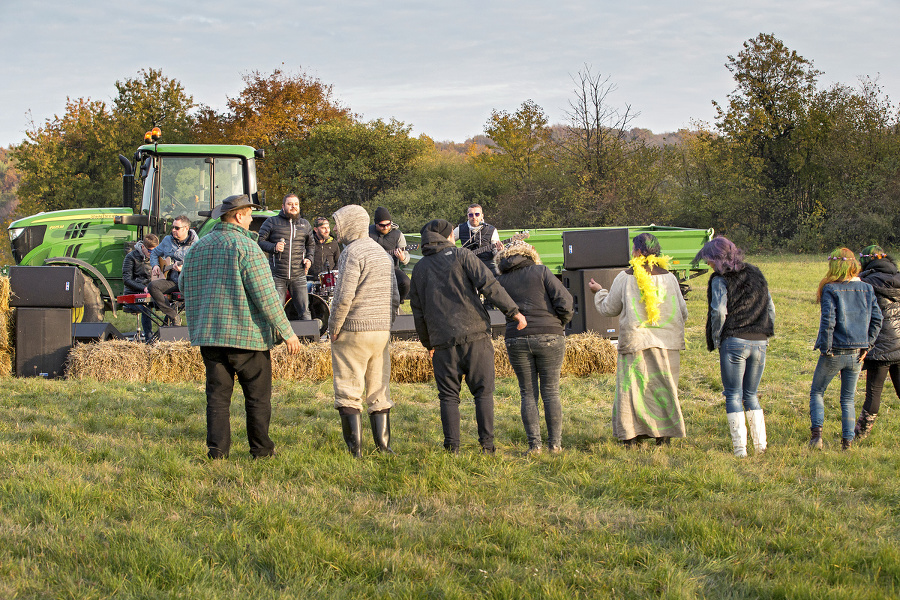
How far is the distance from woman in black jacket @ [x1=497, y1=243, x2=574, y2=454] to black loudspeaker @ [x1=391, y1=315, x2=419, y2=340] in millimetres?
3843

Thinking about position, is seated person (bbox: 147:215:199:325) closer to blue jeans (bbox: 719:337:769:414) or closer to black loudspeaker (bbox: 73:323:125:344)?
black loudspeaker (bbox: 73:323:125:344)

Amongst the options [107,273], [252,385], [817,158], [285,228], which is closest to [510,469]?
[252,385]

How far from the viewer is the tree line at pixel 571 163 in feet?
99.7

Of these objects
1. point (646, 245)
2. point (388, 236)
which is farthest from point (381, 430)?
point (388, 236)

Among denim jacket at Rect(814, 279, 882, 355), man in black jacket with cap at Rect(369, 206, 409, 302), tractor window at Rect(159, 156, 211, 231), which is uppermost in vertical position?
tractor window at Rect(159, 156, 211, 231)

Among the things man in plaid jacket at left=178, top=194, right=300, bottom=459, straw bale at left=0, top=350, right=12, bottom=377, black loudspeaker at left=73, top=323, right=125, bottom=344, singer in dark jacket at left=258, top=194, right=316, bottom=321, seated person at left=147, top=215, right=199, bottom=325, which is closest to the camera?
man in plaid jacket at left=178, top=194, right=300, bottom=459

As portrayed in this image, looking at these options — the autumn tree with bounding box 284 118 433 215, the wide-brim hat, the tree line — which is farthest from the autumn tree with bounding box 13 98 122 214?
the wide-brim hat

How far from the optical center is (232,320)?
498 cm

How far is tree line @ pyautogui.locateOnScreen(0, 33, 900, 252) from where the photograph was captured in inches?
1196

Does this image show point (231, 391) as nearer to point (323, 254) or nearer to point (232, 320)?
point (232, 320)

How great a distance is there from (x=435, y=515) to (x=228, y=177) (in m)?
8.58

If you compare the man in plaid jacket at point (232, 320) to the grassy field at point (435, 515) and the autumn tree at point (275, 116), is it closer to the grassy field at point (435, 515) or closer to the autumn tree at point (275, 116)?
the grassy field at point (435, 515)

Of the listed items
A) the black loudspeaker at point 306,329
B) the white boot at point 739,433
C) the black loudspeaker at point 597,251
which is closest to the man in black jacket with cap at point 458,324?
the white boot at point 739,433

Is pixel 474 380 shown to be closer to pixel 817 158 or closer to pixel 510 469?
pixel 510 469
